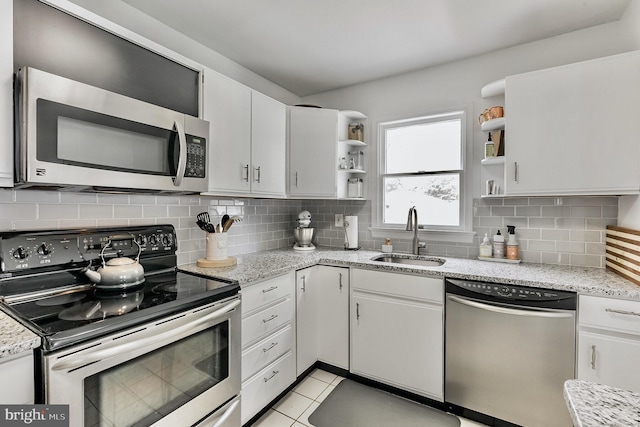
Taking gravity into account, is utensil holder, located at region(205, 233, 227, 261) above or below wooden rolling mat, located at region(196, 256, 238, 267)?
above

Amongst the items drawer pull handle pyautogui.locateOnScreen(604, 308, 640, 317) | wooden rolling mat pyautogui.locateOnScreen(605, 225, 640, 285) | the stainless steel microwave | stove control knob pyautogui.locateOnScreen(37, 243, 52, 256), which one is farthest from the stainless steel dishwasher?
stove control knob pyautogui.locateOnScreen(37, 243, 52, 256)

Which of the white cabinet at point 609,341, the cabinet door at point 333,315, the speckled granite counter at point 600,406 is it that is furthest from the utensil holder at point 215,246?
the white cabinet at point 609,341

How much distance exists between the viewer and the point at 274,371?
6.42 feet

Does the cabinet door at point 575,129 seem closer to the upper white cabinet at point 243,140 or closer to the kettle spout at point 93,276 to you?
the upper white cabinet at point 243,140

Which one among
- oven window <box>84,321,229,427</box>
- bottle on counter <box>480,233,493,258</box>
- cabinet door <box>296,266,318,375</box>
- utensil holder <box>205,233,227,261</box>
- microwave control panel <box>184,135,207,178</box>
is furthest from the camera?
bottle on counter <box>480,233,493,258</box>

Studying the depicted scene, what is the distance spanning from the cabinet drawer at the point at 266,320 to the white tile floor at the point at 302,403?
538 mm

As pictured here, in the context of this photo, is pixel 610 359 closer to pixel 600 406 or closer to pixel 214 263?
pixel 600 406

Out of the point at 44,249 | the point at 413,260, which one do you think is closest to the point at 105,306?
the point at 44,249

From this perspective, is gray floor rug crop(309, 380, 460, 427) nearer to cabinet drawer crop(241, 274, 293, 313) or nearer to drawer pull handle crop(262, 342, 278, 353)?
drawer pull handle crop(262, 342, 278, 353)

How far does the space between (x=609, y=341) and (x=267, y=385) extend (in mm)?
1877

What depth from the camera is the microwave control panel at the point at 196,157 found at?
170cm

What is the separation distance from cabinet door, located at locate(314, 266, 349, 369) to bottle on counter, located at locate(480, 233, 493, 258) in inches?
41.7

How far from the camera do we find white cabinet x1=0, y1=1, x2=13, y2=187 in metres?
1.10

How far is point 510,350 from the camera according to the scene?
5.60 feet
